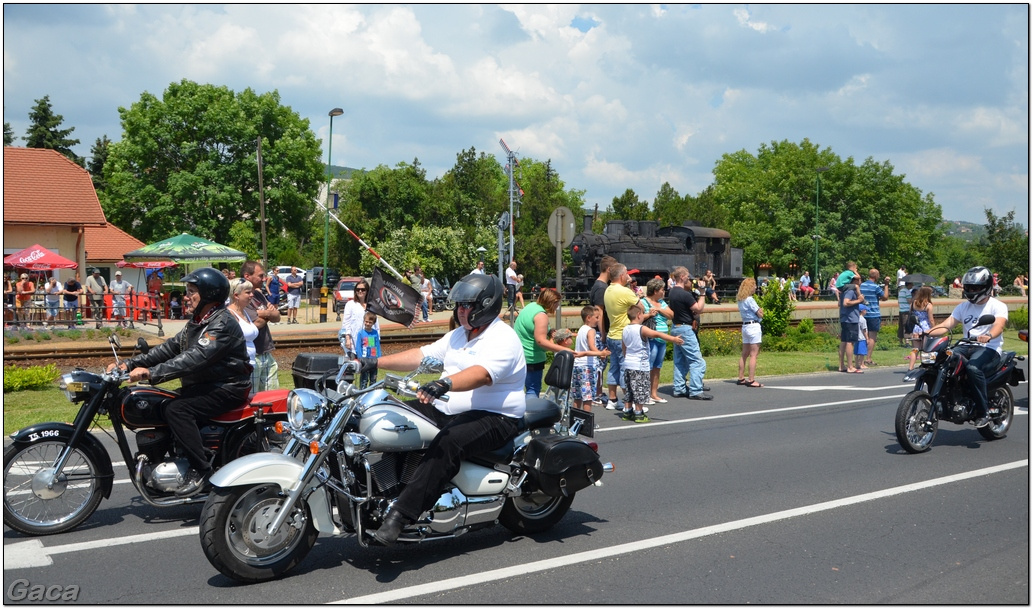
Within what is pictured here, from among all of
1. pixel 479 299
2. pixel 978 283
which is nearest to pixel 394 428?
pixel 479 299

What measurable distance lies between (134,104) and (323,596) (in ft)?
162

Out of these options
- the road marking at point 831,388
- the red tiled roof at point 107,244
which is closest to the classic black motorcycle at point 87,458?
the road marking at point 831,388

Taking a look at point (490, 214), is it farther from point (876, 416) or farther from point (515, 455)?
point (515, 455)

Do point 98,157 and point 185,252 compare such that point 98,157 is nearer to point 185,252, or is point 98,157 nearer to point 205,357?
point 185,252

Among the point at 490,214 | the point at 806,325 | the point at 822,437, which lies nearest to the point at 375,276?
the point at 822,437

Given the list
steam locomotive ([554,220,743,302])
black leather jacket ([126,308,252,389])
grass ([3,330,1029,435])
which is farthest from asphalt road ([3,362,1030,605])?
steam locomotive ([554,220,743,302])

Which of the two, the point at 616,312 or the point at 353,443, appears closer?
the point at 353,443

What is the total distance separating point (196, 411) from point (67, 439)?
0.83 m

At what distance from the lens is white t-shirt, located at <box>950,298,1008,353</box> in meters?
9.38

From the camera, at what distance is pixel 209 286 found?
263 inches

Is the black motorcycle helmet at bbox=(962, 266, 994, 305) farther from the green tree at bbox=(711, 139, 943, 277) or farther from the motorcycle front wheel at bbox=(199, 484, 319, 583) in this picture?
the green tree at bbox=(711, 139, 943, 277)

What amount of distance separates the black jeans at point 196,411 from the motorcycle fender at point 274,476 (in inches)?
52.8

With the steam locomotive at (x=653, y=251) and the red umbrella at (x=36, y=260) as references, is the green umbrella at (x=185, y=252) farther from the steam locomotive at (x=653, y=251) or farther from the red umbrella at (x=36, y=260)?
the steam locomotive at (x=653, y=251)

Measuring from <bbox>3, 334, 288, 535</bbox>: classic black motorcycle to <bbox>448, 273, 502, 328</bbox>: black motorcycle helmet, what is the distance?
7.14ft
